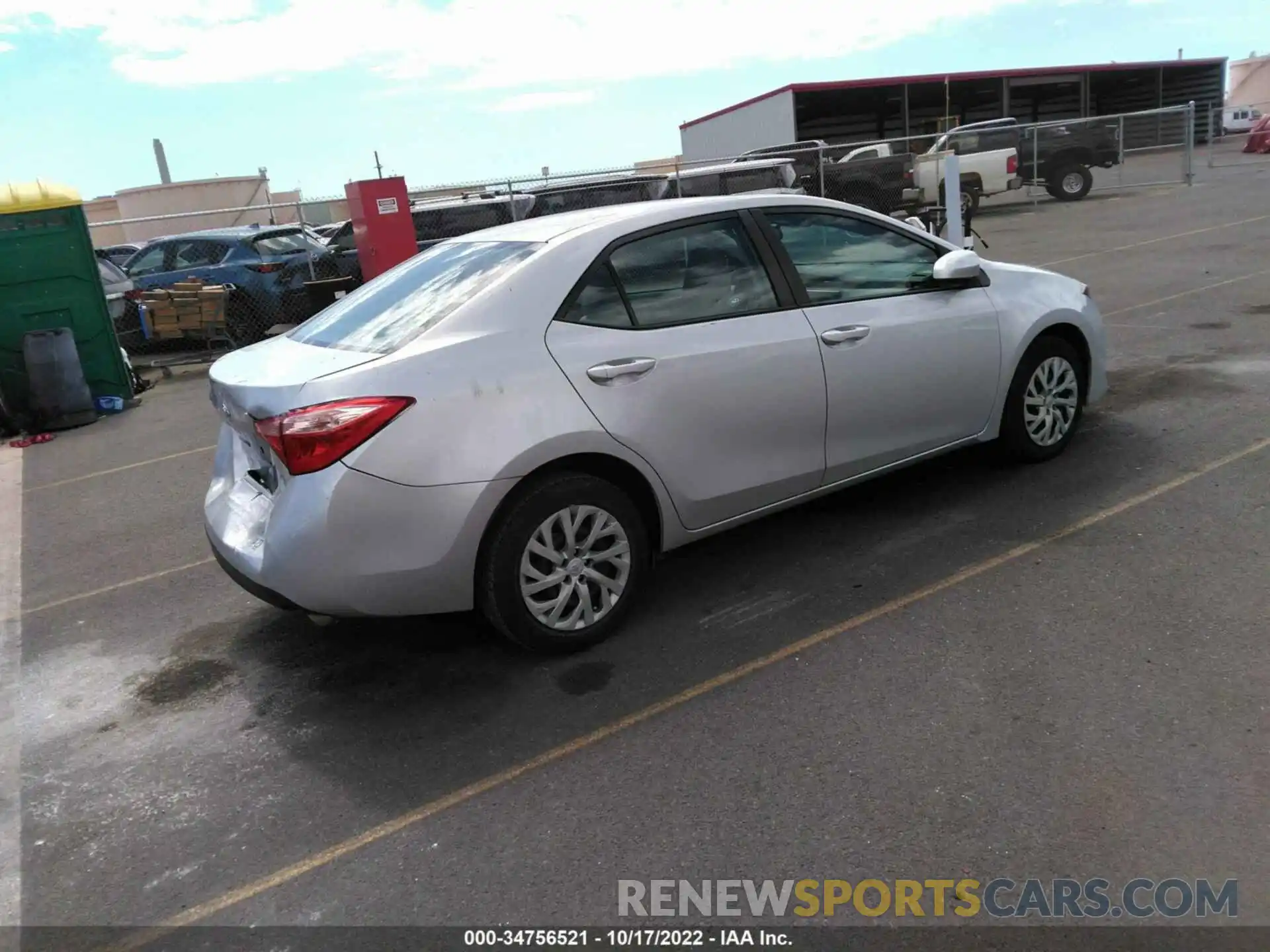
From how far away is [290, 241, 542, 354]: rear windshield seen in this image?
394 cm

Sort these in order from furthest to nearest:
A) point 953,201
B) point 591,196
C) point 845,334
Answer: point 591,196 → point 953,201 → point 845,334

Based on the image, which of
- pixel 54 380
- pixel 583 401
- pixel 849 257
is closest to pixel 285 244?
pixel 54 380

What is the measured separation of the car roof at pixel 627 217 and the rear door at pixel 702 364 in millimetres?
59

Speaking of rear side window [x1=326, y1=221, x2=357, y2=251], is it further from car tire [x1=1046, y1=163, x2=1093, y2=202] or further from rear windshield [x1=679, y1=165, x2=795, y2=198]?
car tire [x1=1046, y1=163, x2=1093, y2=202]

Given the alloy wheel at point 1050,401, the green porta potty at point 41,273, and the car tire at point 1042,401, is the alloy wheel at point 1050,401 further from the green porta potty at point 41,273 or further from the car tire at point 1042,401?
the green porta potty at point 41,273

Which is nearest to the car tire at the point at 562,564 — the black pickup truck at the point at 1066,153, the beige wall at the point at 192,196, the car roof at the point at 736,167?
the car roof at the point at 736,167

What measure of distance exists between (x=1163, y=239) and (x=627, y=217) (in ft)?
45.8

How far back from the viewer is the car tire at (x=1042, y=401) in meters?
5.35

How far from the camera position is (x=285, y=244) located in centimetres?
1519

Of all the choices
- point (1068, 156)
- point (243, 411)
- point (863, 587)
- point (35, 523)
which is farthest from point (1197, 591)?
point (1068, 156)

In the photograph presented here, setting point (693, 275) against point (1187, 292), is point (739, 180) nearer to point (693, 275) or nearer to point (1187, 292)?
point (1187, 292)

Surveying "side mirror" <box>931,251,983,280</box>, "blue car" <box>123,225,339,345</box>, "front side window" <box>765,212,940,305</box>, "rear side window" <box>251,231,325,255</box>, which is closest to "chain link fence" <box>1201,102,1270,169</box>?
"rear side window" <box>251,231,325,255</box>

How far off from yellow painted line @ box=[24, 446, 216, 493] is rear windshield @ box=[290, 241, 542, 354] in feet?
14.1

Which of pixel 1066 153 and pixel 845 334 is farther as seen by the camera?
pixel 1066 153
